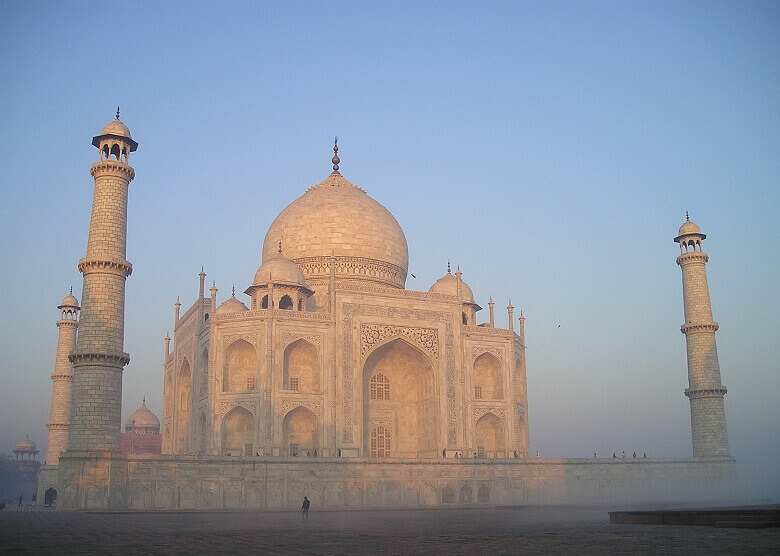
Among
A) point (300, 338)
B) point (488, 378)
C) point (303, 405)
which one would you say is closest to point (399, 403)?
point (488, 378)

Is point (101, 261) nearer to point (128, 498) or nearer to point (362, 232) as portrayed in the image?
point (128, 498)

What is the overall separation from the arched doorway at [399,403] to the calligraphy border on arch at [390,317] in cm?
71

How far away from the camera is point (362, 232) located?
39750 millimetres

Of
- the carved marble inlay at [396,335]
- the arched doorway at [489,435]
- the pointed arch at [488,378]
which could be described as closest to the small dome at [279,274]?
the carved marble inlay at [396,335]

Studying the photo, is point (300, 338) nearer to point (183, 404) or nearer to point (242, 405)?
point (242, 405)

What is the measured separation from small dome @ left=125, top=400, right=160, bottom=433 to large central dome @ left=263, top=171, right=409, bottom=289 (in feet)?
57.3

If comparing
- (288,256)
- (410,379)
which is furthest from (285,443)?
(288,256)

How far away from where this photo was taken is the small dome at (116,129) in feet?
89.5

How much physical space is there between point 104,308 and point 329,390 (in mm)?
10057

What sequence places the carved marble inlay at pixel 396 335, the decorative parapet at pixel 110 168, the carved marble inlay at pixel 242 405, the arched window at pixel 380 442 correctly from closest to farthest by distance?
the decorative parapet at pixel 110 168
the carved marble inlay at pixel 242 405
the carved marble inlay at pixel 396 335
the arched window at pixel 380 442

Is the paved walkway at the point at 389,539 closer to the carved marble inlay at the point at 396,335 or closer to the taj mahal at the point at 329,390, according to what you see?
the taj mahal at the point at 329,390

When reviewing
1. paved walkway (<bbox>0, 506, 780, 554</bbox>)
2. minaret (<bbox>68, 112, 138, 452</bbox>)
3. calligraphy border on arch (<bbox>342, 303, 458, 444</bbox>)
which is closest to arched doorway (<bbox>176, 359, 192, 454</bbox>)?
calligraphy border on arch (<bbox>342, 303, 458, 444</bbox>)

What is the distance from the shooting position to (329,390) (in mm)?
32906

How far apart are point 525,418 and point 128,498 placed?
18.6 meters
